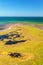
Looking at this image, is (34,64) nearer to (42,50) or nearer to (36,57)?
(36,57)

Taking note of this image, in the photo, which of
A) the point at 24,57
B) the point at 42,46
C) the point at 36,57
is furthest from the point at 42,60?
the point at 42,46

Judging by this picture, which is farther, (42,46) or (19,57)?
(42,46)

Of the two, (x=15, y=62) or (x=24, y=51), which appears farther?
(x=24, y=51)

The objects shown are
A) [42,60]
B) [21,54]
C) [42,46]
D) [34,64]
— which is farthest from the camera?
[42,46]

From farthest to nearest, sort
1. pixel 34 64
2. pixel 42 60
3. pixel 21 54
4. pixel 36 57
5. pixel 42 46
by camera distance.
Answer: pixel 42 46 < pixel 21 54 < pixel 36 57 < pixel 42 60 < pixel 34 64

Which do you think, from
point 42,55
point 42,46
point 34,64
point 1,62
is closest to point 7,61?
point 1,62

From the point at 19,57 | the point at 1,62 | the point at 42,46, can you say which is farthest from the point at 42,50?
the point at 1,62

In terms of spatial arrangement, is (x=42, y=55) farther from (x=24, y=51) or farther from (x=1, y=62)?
(x=1, y=62)

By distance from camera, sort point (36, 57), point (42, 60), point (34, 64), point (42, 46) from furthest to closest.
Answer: point (42, 46) → point (36, 57) → point (42, 60) → point (34, 64)

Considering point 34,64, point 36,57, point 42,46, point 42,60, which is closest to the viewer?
point 34,64
